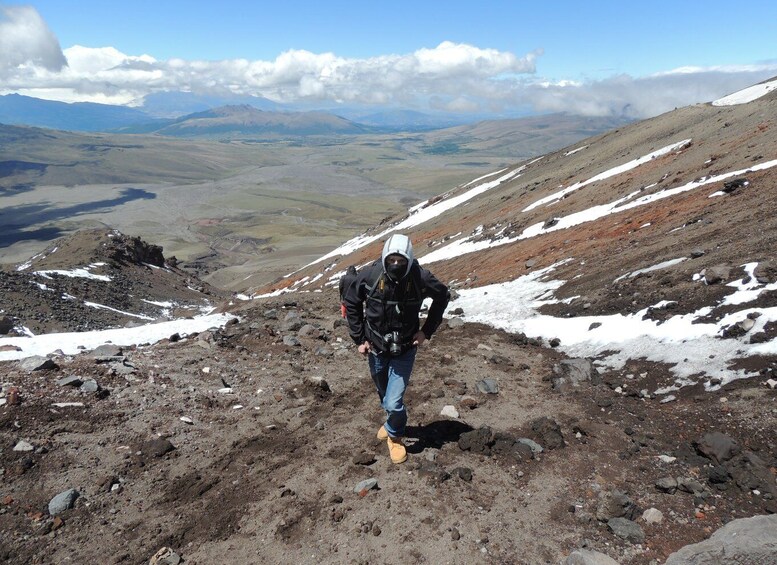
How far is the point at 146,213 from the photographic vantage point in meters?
195

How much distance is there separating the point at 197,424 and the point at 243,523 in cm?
266

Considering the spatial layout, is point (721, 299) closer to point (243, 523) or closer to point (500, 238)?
point (243, 523)

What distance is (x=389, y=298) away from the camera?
5879mm

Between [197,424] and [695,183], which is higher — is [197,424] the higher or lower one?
the lower one

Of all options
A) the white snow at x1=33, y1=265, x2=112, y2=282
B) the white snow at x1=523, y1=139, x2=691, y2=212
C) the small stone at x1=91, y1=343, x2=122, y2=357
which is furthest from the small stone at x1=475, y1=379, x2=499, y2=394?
the white snow at x1=33, y1=265, x2=112, y2=282

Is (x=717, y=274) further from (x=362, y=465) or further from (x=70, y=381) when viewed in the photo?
(x=70, y=381)

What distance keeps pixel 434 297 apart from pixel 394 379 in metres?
1.24

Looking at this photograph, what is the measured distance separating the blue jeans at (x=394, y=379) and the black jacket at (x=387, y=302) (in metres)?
0.24

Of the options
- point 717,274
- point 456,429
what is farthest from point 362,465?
point 717,274

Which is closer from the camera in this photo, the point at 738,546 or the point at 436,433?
the point at 738,546

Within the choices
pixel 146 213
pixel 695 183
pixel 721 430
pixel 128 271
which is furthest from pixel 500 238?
pixel 146 213

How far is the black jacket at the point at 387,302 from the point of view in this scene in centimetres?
586

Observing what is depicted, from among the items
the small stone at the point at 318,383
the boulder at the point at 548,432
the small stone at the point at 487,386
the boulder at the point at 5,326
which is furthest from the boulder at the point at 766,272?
the boulder at the point at 5,326

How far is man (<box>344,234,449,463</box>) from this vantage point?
225 inches
